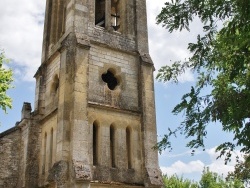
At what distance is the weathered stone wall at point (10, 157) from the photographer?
49.9 feet

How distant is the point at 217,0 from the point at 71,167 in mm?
8434

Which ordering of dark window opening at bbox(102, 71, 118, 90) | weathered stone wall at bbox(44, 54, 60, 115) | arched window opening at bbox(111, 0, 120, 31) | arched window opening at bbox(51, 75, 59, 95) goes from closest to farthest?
dark window opening at bbox(102, 71, 118, 90)
weathered stone wall at bbox(44, 54, 60, 115)
arched window opening at bbox(51, 75, 59, 95)
arched window opening at bbox(111, 0, 120, 31)

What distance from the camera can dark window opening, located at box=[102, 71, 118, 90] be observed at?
15.5 metres

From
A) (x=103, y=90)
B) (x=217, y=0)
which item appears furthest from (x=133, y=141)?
(x=217, y=0)

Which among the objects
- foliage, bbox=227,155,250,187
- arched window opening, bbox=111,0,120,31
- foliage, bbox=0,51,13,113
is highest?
arched window opening, bbox=111,0,120,31

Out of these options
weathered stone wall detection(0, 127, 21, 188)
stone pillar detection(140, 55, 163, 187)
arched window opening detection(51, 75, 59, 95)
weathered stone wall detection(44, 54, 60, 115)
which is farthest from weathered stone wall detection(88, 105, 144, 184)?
weathered stone wall detection(0, 127, 21, 188)

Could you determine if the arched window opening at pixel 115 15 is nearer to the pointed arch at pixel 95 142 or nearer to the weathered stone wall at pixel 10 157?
the pointed arch at pixel 95 142

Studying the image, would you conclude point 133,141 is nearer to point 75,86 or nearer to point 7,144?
point 75,86

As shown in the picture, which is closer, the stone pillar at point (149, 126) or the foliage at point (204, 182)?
the stone pillar at point (149, 126)

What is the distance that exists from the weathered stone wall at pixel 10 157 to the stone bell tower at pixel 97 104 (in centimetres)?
128

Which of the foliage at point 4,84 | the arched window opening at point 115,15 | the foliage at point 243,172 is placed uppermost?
the arched window opening at point 115,15

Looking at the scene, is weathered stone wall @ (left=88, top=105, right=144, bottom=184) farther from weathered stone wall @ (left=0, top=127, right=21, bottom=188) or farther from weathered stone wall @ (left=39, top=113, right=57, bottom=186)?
weathered stone wall @ (left=0, top=127, right=21, bottom=188)

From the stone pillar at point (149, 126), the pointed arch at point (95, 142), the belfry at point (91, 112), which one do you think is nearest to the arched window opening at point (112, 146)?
the belfry at point (91, 112)

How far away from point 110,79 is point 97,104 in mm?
2029
